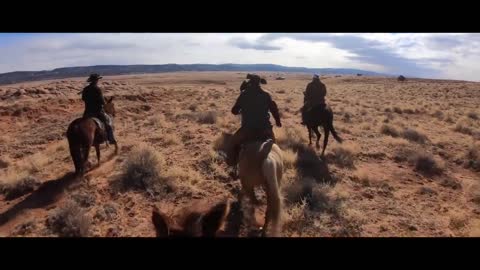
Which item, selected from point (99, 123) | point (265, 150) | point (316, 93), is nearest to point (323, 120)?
point (316, 93)

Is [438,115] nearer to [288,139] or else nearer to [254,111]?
[288,139]

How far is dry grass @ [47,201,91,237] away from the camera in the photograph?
6.38m

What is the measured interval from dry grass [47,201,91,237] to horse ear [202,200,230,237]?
3.05 meters

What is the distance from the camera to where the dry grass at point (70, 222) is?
6.38m

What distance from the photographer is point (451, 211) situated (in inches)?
305

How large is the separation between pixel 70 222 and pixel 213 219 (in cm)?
335

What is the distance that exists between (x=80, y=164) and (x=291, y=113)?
15974mm

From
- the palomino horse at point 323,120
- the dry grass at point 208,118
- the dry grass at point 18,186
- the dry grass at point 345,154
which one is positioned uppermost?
the palomino horse at point 323,120

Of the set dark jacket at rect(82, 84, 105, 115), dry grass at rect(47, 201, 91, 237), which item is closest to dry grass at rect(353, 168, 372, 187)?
dry grass at rect(47, 201, 91, 237)

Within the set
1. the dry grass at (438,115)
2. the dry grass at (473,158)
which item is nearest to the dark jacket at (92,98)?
the dry grass at (473,158)

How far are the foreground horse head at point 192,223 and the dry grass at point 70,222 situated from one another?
2.86 metres

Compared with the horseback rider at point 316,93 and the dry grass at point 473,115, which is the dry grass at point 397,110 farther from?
the horseback rider at point 316,93

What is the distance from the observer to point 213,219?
172 inches
